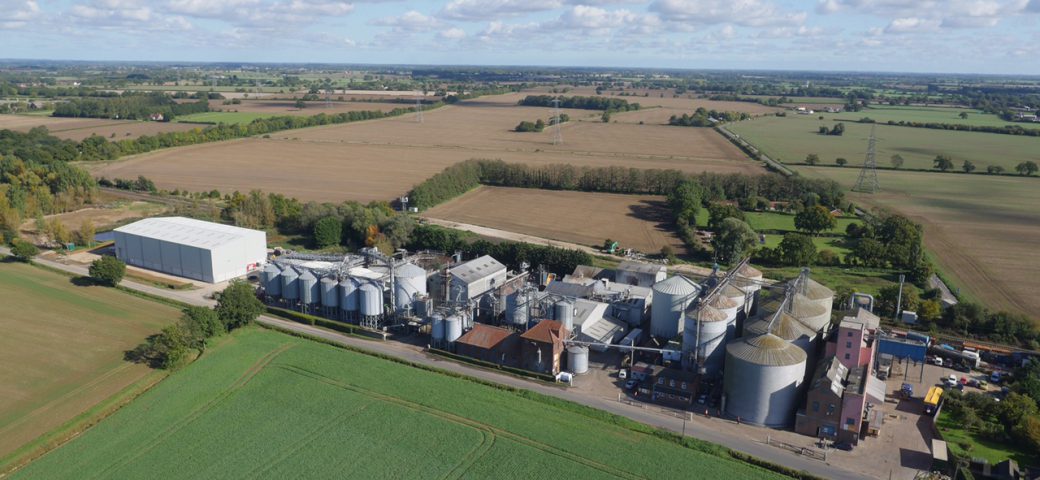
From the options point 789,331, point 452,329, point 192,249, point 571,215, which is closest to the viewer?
point 789,331

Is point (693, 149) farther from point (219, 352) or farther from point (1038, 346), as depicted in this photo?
point (219, 352)

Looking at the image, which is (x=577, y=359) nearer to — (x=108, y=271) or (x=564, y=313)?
(x=564, y=313)

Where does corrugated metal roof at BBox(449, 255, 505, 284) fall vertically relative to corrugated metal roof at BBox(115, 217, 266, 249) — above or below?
below

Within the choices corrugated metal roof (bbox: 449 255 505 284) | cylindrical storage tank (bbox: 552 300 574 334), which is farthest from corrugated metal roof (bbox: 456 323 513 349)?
corrugated metal roof (bbox: 449 255 505 284)

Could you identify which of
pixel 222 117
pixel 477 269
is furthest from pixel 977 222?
pixel 222 117

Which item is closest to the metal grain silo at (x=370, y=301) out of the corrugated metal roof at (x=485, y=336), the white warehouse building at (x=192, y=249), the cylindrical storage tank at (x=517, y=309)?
the corrugated metal roof at (x=485, y=336)

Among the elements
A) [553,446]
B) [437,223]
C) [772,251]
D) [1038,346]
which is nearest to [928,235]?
[772,251]

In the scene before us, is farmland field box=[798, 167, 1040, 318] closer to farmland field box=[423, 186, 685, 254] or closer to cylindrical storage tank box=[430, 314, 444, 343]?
farmland field box=[423, 186, 685, 254]
